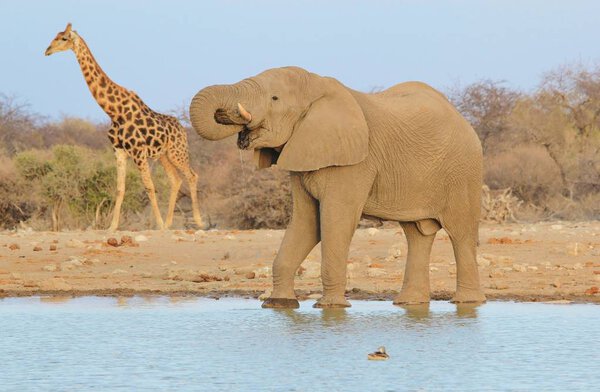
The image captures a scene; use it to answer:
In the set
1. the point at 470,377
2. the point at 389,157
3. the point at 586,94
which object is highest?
the point at 586,94

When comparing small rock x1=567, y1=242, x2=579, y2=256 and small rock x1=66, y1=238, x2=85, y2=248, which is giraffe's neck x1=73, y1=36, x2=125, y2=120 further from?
small rock x1=567, y1=242, x2=579, y2=256

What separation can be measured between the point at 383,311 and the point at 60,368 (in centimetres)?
343

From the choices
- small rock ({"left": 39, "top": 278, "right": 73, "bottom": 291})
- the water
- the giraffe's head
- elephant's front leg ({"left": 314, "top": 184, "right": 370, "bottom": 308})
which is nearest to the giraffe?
the giraffe's head

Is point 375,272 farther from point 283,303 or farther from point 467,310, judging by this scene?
point 283,303

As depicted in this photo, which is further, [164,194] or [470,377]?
[164,194]

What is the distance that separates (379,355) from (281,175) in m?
13.5

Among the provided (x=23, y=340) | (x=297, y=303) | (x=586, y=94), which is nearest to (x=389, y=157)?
(x=297, y=303)

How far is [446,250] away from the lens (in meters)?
15.1

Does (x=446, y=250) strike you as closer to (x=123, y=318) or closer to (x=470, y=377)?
(x=123, y=318)

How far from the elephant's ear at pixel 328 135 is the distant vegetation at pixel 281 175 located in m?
10.7

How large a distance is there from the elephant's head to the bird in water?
244 centimetres

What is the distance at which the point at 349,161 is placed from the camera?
9859 mm

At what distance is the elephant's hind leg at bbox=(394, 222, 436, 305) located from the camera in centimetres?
1076

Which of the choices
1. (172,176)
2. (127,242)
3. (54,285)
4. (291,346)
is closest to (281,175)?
(172,176)
